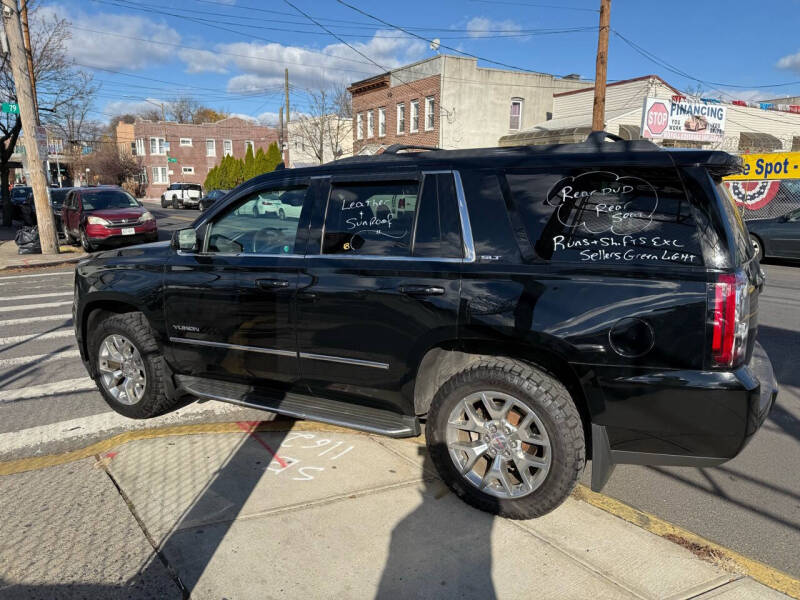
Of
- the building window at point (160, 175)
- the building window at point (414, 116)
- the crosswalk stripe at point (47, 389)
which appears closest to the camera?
the crosswalk stripe at point (47, 389)

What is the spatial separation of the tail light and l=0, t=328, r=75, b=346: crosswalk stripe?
7.22m

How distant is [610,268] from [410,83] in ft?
101

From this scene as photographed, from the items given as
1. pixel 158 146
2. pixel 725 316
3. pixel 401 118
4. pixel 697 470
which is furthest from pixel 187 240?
pixel 158 146

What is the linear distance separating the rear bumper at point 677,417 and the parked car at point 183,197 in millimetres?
45083

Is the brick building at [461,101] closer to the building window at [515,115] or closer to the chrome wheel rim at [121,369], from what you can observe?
the building window at [515,115]

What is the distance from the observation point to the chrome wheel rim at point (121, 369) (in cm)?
460

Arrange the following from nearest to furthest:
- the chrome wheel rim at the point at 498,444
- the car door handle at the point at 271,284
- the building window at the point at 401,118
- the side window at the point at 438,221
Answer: the chrome wheel rim at the point at 498,444
the side window at the point at 438,221
the car door handle at the point at 271,284
the building window at the point at 401,118

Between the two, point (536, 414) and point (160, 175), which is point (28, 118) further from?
point (160, 175)

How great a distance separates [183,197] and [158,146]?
23.7m

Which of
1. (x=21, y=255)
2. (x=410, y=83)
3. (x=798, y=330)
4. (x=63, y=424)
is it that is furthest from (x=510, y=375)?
(x=410, y=83)

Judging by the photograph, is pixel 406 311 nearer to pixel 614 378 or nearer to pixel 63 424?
pixel 614 378

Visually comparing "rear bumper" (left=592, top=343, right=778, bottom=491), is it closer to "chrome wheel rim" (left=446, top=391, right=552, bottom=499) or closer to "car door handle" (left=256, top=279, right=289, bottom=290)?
"chrome wheel rim" (left=446, top=391, right=552, bottom=499)

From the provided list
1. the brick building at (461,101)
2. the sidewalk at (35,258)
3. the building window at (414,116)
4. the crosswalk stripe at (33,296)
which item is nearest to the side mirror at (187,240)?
the crosswalk stripe at (33,296)

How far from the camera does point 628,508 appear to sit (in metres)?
3.38
